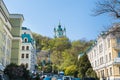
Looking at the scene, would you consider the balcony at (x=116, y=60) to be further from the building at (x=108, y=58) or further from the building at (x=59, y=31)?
the building at (x=59, y=31)

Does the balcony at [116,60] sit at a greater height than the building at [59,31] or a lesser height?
lesser

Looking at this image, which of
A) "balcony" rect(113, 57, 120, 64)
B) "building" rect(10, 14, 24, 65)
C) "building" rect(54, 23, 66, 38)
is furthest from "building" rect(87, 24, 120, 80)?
"building" rect(54, 23, 66, 38)

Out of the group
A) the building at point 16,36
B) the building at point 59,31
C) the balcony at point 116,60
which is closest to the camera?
the balcony at point 116,60

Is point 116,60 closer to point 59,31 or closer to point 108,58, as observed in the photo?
point 108,58

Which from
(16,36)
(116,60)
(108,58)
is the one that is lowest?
(116,60)

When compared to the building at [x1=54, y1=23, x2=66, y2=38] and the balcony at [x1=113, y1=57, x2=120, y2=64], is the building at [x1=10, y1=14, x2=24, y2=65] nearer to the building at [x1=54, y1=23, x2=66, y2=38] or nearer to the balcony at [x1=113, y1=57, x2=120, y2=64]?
the balcony at [x1=113, y1=57, x2=120, y2=64]

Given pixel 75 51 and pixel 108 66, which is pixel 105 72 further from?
pixel 75 51

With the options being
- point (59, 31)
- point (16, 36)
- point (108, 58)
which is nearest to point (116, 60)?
point (108, 58)

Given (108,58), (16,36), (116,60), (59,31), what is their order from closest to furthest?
(116,60)
(108,58)
(16,36)
(59,31)

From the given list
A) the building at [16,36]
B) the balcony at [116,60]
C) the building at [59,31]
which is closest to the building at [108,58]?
the balcony at [116,60]

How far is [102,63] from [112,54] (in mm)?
9705

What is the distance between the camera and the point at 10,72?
46250 millimetres

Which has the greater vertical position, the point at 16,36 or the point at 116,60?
the point at 16,36

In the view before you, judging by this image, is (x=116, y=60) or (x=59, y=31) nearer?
(x=116, y=60)
